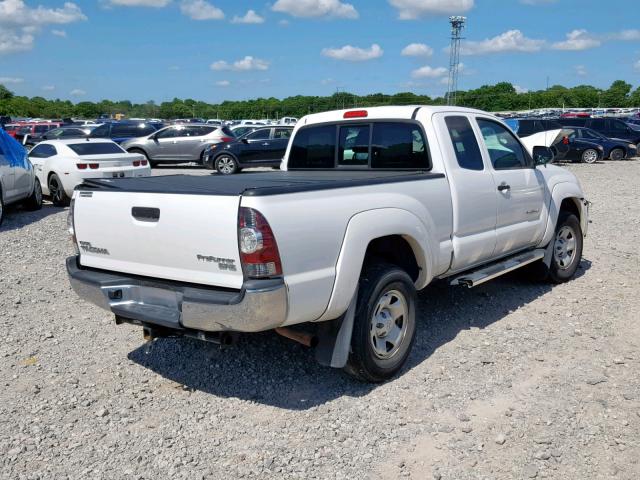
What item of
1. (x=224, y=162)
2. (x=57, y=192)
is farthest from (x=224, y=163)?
(x=57, y=192)

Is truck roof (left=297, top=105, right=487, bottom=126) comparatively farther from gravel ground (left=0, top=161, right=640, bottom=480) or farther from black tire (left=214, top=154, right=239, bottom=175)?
black tire (left=214, top=154, right=239, bottom=175)

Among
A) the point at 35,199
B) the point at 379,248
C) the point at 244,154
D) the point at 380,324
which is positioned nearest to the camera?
the point at 380,324

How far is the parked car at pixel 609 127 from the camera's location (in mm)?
27906

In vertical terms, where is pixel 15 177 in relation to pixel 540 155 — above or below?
below

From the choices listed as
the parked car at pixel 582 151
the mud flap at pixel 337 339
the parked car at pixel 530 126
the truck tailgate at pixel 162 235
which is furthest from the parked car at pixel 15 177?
the parked car at pixel 582 151

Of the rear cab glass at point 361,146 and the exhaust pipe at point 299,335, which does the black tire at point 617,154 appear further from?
the exhaust pipe at point 299,335

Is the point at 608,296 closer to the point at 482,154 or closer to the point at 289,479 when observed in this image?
the point at 482,154

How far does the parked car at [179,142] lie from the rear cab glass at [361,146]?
1592cm

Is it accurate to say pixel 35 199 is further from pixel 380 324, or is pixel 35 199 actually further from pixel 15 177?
pixel 380 324

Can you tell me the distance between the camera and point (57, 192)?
13.2 meters

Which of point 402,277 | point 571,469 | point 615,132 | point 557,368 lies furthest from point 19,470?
point 615,132

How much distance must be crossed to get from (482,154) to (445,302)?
157 cm

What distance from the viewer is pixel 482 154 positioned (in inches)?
223

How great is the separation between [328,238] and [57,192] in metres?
10.9
